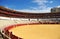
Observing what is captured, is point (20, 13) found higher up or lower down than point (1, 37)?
higher up

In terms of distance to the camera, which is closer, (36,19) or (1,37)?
(1,37)

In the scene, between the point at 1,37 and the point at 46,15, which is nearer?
the point at 1,37

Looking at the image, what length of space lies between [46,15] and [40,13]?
5.05 ft

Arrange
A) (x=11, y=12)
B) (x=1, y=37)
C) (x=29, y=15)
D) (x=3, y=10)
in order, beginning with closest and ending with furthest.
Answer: (x=1, y=37) → (x=3, y=10) → (x=11, y=12) → (x=29, y=15)

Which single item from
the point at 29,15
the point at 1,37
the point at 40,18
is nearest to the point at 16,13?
the point at 29,15

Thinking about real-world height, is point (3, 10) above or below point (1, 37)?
above

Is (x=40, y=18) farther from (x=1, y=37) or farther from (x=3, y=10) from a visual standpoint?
(x=1, y=37)

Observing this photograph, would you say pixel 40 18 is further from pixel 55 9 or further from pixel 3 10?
pixel 55 9

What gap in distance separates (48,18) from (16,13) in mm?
6703

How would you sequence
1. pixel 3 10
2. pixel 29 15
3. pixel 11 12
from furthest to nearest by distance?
pixel 29 15, pixel 11 12, pixel 3 10

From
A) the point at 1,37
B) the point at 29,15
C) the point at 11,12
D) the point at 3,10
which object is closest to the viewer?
the point at 1,37

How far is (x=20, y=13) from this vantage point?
25.4 meters

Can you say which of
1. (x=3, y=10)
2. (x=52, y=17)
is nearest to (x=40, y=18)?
(x=52, y=17)

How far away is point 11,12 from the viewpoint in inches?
942
